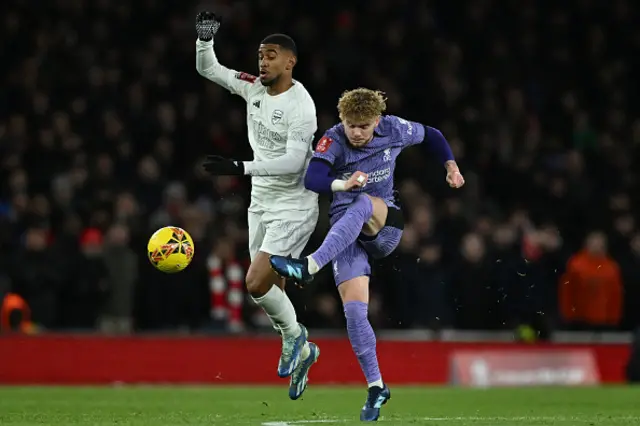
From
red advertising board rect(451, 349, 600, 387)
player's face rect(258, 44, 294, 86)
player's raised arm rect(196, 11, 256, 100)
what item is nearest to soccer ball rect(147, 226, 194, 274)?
player's raised arm rect(196, 11, 256, 100)

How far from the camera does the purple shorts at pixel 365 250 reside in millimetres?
9508

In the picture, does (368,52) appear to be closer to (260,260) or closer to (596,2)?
(596,2)

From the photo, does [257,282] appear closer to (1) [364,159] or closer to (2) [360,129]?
(1) [364,159]

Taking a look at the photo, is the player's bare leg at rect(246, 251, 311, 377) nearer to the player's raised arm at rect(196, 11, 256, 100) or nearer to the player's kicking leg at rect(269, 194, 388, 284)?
the player's kicking leg at rect(269, 194, 388, 284)

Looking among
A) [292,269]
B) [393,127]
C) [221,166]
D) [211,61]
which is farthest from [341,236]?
[211,61]

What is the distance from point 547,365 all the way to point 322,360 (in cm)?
287

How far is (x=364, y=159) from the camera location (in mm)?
9719

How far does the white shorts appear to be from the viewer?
10352 mm

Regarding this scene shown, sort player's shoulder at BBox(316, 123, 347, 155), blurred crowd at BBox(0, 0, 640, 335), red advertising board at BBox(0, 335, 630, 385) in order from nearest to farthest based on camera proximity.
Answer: player's shoulder at BBox(316, 123, 347, 155) → red advertising board at BBox(0, 335, 630, 385) → blurred crowd at BBox(0, 0, 640, 335)

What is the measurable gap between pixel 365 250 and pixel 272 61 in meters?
1.63

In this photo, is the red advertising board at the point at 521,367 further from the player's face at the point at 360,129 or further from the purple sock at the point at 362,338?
the player's face at the point at 360,129

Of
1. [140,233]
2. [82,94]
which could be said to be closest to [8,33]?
[82,94]

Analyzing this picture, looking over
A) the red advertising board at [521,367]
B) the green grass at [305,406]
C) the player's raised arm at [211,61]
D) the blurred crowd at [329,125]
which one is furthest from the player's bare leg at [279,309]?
the red advertising board at [521,367]

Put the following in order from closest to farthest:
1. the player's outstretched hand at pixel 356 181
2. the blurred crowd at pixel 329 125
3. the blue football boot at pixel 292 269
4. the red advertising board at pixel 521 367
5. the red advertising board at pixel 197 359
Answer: the blue football boot at pixel 292 269 → the player's outstretched hand at pixel 356 181 → the red advertising board at pixel 197 359 → the blurred crowd at pixel 329 125 → the red advertising board at pixel 521 367
